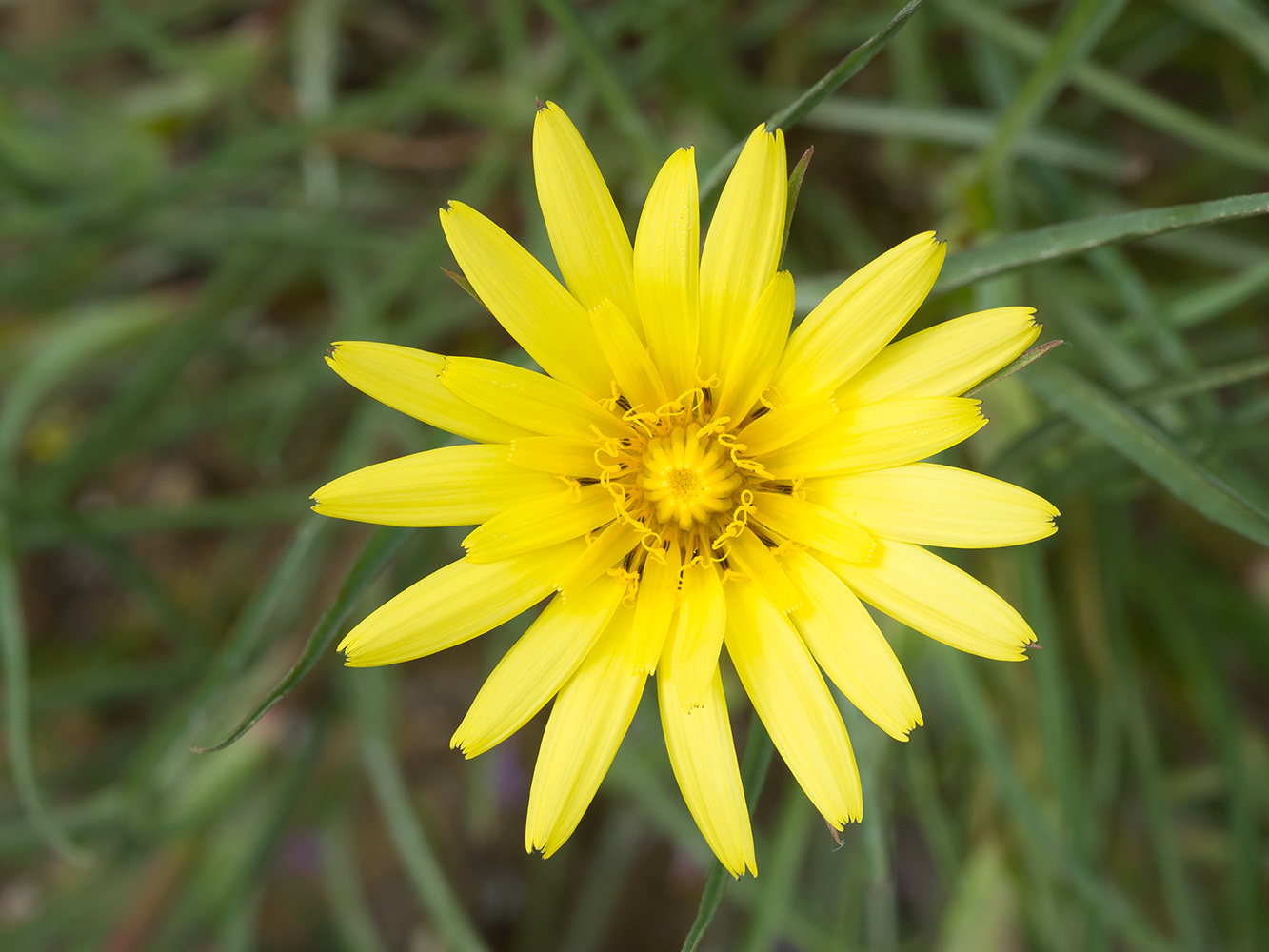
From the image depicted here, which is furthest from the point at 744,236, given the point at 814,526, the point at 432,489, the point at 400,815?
the point at 400,815

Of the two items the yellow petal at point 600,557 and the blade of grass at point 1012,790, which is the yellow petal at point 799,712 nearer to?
the yellow petal at point 600,557

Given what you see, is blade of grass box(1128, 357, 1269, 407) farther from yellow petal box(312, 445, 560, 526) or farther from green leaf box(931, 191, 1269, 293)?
yellow petal box(312, 445, 560, 526)

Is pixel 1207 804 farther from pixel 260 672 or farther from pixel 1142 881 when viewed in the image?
pixel 260 672

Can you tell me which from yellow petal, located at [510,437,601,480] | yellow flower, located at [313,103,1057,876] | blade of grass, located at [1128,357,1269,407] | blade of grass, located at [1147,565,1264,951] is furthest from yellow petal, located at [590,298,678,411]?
blade of grass, located at [1147,565,1264,951]

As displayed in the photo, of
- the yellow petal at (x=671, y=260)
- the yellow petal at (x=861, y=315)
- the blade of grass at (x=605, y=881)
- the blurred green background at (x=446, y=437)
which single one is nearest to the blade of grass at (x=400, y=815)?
the blurred green background at (x=446, y=437)

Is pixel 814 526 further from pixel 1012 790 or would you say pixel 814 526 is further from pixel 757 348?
pixel 1012 790

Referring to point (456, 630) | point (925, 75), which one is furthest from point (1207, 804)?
point (456, 630)
